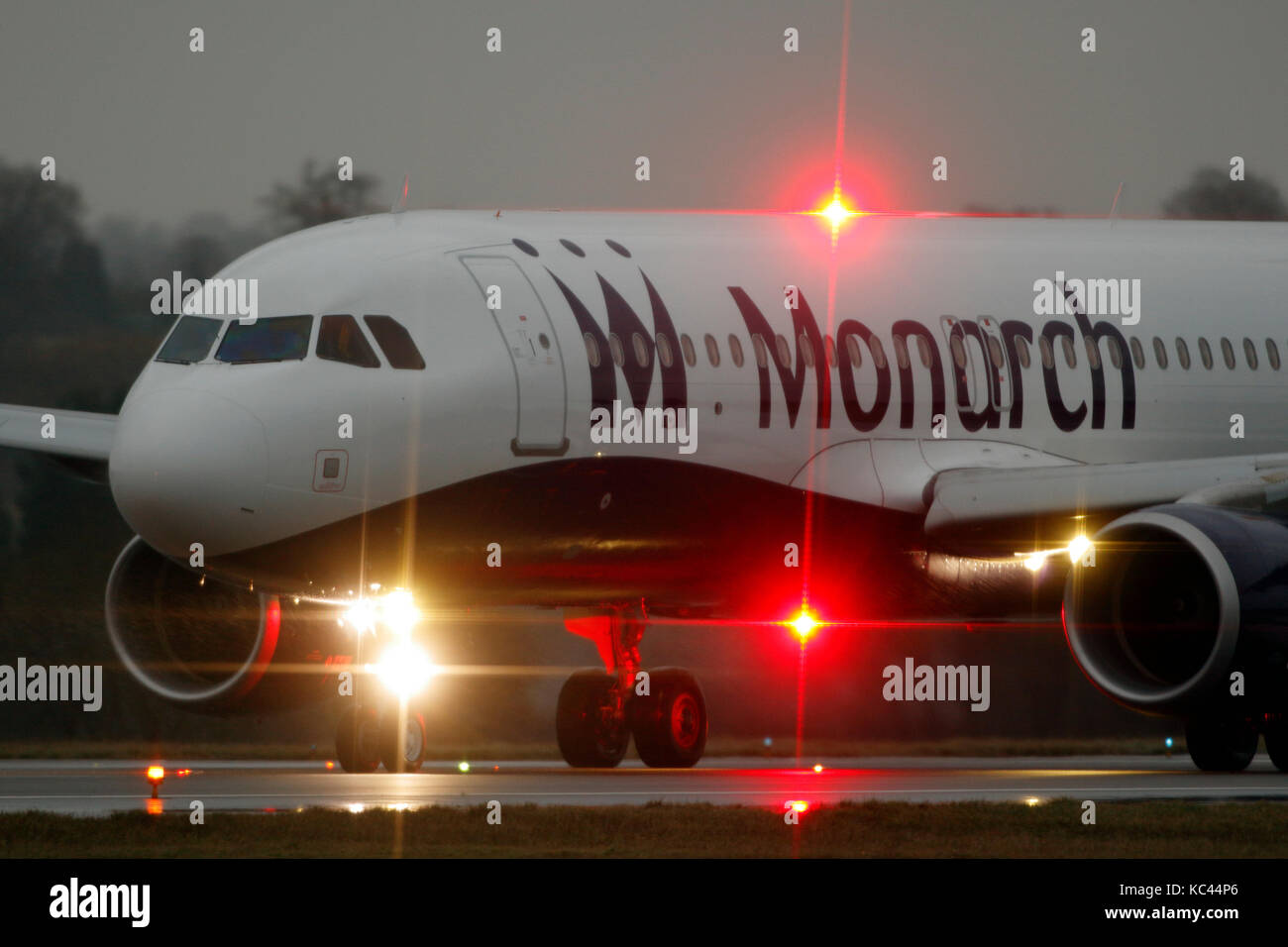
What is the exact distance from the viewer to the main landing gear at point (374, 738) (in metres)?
16.5

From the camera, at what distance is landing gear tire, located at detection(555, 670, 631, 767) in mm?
17859

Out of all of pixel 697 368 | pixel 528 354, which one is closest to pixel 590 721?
pixel 697 368

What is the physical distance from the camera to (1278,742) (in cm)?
1719

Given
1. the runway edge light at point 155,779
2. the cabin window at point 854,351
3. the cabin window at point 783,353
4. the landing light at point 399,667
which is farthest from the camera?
the cabin window at point 854,351

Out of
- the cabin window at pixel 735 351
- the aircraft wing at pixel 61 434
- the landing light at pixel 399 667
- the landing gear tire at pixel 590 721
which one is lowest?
the landing gear tire at pixel 590 721

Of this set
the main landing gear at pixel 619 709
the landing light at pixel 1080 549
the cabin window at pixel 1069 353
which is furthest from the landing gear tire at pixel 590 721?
the cabin window at pixel 1069 353

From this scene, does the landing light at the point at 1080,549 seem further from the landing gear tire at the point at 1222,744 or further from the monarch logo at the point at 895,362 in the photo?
the landing gear tire at the point at 1222,744

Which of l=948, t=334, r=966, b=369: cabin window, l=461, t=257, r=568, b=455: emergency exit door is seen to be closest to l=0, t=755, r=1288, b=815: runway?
l=461, t=257, r=568, b=455: emergency exit door

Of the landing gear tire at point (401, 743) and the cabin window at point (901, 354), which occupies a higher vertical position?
the cabin window at point (901, 354)

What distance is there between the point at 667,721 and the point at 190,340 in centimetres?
518

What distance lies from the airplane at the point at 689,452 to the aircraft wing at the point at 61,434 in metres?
0.04

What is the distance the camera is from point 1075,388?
1752 centimetres
